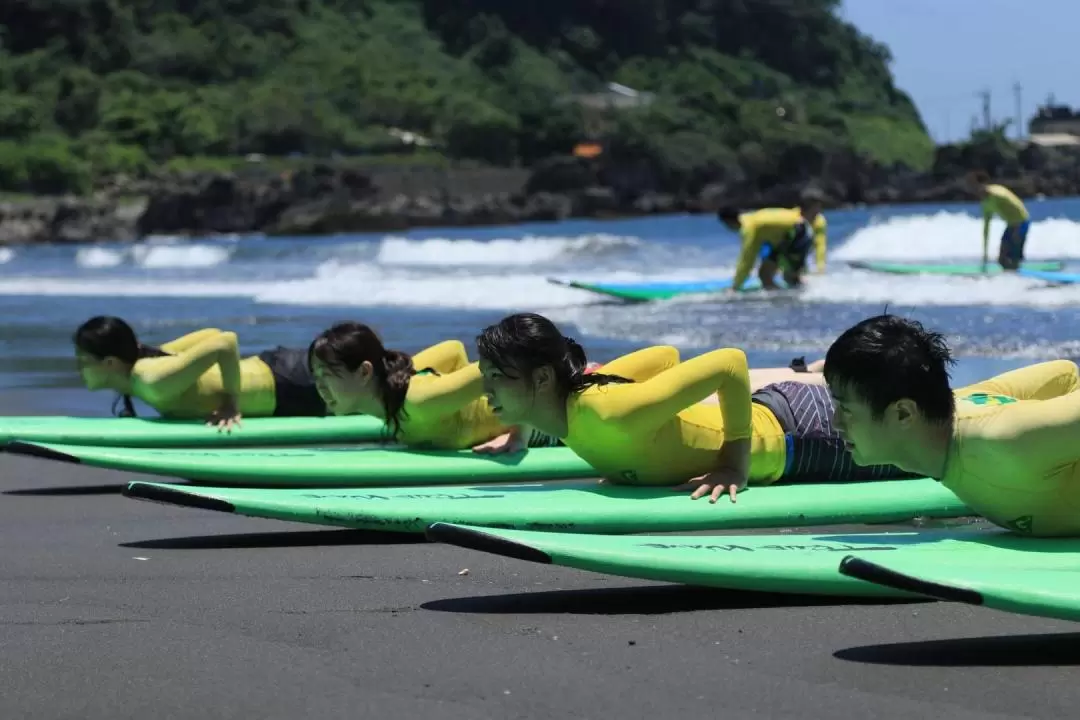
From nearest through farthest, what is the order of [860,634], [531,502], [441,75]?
[860,634] < [531,502] < [441,75]

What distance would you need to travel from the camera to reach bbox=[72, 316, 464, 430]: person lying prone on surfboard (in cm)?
756

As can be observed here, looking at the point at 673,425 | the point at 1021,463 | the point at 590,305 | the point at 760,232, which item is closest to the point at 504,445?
the point at 673,425

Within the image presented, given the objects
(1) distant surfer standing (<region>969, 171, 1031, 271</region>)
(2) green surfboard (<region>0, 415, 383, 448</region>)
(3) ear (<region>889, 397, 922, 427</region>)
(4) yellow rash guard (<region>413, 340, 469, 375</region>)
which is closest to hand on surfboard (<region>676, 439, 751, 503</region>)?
(3) ear (<region>889, 397, 922, 427</region>)

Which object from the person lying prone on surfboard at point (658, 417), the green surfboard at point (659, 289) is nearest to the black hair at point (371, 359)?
the person lying prone on surfboard at point (658, 417)

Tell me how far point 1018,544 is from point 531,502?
1595mm

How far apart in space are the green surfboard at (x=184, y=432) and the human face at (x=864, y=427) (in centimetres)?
386

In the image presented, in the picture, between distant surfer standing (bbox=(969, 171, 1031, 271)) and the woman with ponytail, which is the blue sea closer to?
distant surfer standing (bbox=(969, 171, 1031, 271))

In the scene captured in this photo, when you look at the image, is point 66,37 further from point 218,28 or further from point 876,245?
point 876,245

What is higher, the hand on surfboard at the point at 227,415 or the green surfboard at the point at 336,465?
the hand on surfboard at the point at 227,415

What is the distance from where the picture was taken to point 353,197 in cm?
7656

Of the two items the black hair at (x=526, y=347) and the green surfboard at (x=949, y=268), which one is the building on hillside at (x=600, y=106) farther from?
the black hair at (x=526, y=347)

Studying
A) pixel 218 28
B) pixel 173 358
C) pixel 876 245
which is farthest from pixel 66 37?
pixel 173 358

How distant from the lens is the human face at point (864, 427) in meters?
4.01

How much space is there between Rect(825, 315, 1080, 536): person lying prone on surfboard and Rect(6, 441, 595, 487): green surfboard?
7.70 feet
